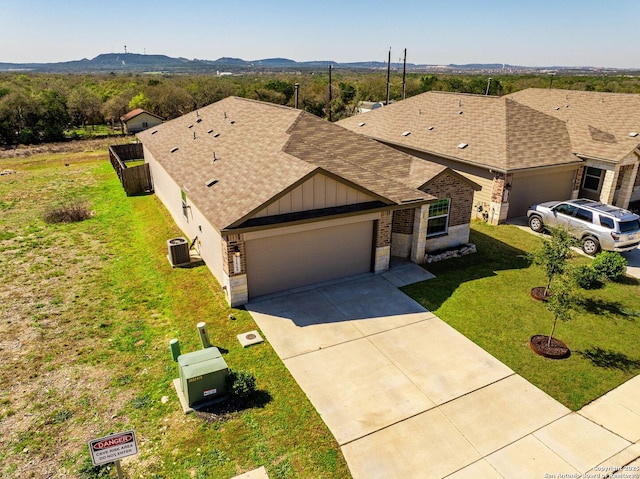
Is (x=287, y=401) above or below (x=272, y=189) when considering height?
below

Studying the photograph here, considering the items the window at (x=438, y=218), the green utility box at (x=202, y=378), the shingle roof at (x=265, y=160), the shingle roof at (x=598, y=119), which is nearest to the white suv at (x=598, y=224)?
the window at (x=438, y=218)

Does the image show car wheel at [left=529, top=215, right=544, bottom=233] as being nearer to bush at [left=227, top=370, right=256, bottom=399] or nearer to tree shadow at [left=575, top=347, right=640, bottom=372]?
tree shadow at [left=575, top=347, right=640, bottom=372]

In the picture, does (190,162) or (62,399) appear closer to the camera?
(62,399)

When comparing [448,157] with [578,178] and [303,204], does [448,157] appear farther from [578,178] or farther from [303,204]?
[303,204]

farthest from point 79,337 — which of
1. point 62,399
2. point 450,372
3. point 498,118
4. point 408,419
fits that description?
point 498,118

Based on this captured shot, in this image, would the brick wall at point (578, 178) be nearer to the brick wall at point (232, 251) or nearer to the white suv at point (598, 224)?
the white suv at point (598, 224)

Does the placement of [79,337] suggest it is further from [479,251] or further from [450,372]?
[479,251]
